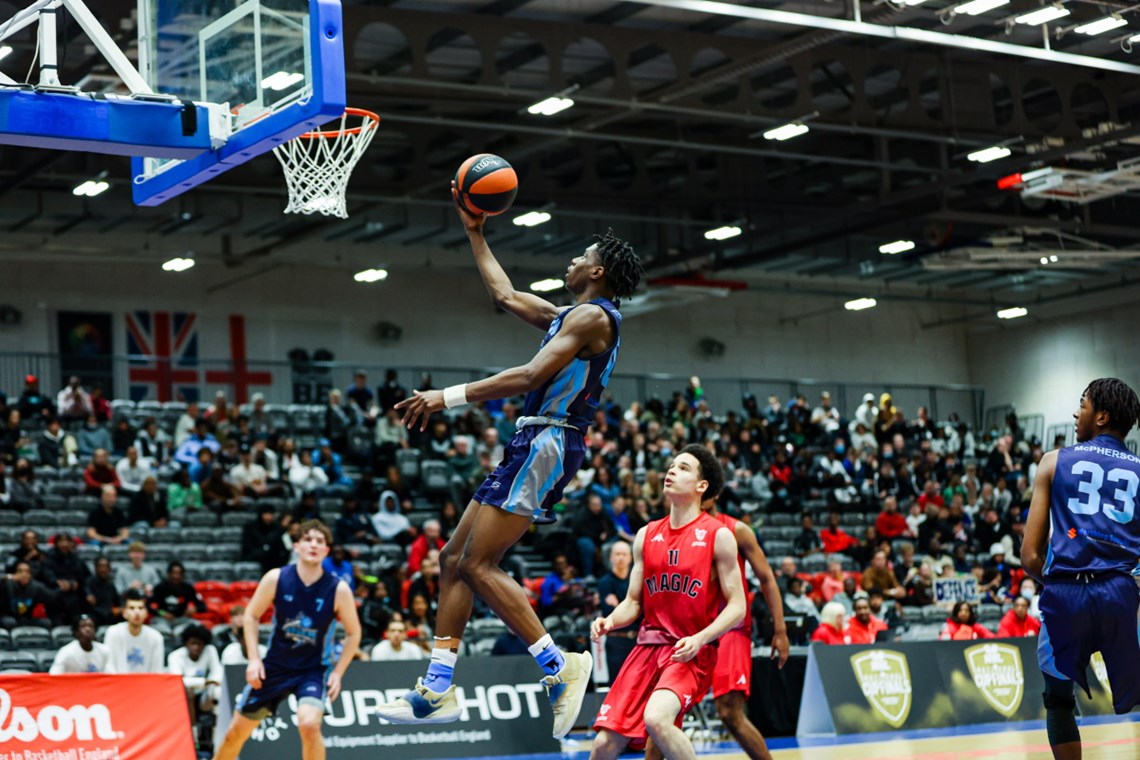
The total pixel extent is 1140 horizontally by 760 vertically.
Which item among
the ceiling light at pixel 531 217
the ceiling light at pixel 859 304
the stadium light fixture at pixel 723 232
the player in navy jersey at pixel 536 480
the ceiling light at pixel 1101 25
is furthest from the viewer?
the ceiling light at pixel 859 304

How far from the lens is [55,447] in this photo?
21.7 m

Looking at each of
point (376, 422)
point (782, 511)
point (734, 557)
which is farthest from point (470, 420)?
point (734, 557)

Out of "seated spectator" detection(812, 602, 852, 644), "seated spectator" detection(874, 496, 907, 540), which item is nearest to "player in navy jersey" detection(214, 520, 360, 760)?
"seated spectator" detection(812, 602, 852, 644)

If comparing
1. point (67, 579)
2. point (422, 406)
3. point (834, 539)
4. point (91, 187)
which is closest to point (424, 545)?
point (67, 579)

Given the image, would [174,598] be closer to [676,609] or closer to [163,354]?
[676,609]

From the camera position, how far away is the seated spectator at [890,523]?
2517cm

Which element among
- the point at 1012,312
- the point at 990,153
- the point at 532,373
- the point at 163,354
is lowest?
the point at 532,373

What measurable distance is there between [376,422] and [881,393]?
1607 cm

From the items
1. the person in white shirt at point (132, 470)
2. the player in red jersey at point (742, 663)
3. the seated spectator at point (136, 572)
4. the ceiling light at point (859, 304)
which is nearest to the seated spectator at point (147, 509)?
the person in white shirt at point (132, 470)

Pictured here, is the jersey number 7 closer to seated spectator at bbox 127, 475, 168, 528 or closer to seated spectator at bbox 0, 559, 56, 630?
seated spectator at bbox 0, 559, 56, 630

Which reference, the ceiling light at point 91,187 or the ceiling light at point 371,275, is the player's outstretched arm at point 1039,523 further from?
the ceiling light at point 371,275

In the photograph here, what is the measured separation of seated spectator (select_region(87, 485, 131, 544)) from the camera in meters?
18.9

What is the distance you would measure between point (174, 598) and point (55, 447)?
227 inches

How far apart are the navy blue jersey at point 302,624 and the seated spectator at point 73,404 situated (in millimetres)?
14441
